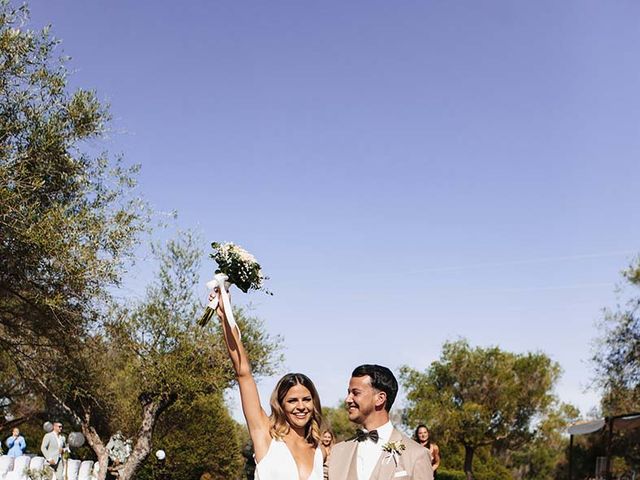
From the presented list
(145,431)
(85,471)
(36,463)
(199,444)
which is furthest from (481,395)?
(36,463)

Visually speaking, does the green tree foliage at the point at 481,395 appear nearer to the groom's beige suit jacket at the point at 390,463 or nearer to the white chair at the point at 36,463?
the white chair at the point at 36,463

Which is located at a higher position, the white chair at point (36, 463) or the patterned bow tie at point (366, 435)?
the patterned bow tie at point (366, 435)

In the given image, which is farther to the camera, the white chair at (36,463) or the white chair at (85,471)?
the white chair at (85,471)

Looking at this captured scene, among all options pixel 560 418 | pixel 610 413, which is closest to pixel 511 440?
pixel 560 418

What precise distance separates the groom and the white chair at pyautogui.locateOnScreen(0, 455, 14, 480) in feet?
42.4

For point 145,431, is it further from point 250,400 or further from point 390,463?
point 390,463

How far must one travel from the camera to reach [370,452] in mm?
4660

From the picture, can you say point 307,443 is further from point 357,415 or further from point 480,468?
point 480,468

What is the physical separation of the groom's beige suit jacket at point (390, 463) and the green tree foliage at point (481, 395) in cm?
4384

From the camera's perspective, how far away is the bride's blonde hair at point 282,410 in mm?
5059

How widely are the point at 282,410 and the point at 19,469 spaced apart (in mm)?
12842

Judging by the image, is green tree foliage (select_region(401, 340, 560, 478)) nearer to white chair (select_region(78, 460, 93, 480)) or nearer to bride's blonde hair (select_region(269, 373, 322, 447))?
white chair (select_region(78, 460, 93, 480))

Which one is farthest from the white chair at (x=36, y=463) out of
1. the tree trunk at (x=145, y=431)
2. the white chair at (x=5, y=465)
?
the tree trunk at (x=145, y=431)

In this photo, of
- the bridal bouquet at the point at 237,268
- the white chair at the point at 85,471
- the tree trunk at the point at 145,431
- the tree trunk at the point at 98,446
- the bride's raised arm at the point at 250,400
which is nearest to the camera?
the bride's raised arm at the point at 250,400
